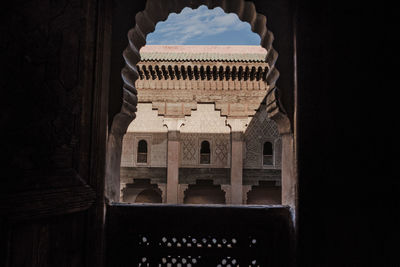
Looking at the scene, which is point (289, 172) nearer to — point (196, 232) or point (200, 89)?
point (196, 232)

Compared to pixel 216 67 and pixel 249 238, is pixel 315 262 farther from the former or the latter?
pixel 216 67

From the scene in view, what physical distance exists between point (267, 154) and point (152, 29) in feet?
30.1

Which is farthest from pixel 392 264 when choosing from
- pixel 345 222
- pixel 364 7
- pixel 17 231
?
pixel 17 231

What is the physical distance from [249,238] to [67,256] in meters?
0.92

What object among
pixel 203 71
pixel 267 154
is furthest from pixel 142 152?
pixel 267 154

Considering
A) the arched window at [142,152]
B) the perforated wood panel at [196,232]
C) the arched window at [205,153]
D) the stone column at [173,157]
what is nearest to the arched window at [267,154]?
the arched window at [205,153]

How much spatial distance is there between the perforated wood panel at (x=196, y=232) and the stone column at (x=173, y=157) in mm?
8642

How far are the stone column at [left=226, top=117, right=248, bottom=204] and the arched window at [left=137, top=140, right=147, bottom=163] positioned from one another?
3.18 metres

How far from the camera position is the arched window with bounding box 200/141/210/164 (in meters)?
10.4

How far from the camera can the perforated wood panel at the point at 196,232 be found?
1.56 metres

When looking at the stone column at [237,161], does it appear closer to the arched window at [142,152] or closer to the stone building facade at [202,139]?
the stone building facade at [202,139]

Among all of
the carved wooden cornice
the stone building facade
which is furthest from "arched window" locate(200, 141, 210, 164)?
the carved wooden cornice

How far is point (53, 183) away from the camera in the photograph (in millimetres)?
1046

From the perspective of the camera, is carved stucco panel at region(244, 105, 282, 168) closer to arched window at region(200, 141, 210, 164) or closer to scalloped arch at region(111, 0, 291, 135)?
arched window at region(200, 141, 210, 164)
